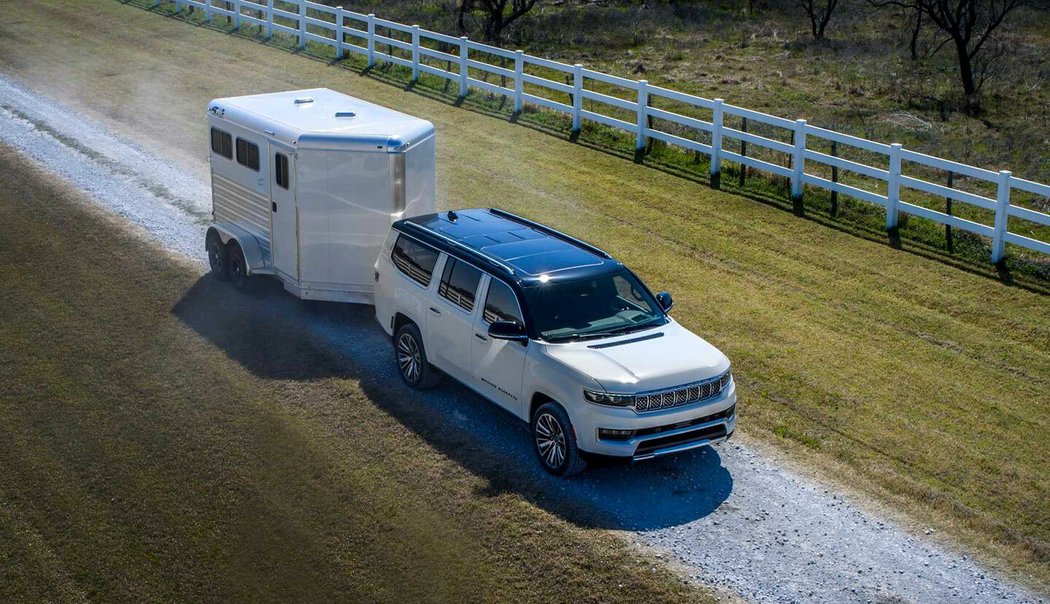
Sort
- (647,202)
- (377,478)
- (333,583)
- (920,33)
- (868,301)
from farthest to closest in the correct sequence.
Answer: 1. (920,33)
2. (647,202)
3. (868,301)
4. (377,478)
5. (333,583)

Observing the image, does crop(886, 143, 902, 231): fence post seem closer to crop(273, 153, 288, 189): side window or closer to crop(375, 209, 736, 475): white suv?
crop(375, 209, 736, 475): white suv

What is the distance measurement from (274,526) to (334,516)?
0.51 m

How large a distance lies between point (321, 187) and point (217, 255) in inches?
103

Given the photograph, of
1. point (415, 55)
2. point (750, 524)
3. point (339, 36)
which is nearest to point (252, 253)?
point (750, 524)

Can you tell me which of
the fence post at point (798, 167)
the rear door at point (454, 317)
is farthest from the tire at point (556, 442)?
the fence post at point (798, 167)

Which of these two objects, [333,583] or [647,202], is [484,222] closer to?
[333,583]

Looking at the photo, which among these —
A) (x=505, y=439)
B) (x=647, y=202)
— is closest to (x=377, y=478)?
(x=505, y=439)

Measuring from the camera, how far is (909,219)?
1870 cm

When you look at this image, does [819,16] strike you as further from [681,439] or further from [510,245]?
[681,439]

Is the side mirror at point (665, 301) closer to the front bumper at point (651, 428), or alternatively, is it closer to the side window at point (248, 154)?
the front bumper at point (651, 428)

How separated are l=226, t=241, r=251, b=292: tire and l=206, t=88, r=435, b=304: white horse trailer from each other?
27 mm

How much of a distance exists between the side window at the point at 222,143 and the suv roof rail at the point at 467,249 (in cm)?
366

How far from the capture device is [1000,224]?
17.0 metres

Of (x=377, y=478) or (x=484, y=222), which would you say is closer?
(x=377, y=478)
